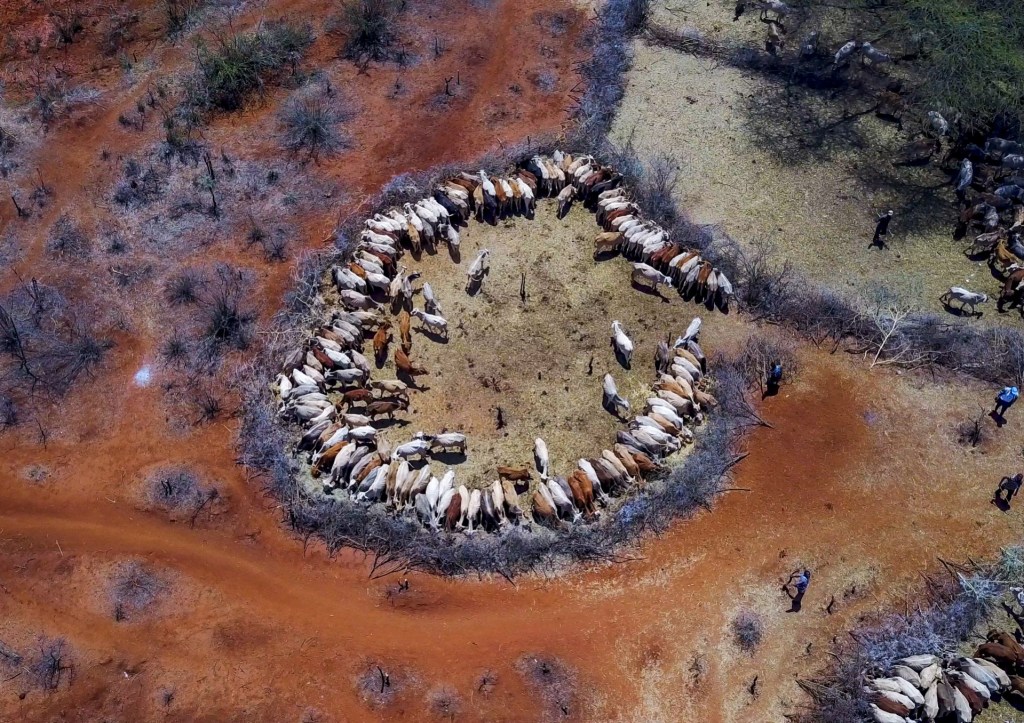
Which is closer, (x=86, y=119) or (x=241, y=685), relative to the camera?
(x=241, y=685)

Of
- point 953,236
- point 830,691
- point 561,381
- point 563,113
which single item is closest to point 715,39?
point 563,113

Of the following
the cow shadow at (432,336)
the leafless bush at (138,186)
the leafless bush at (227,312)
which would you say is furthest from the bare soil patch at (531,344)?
the leafless bush at (138,186)

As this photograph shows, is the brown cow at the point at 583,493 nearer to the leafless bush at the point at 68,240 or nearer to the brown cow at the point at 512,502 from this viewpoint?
the brown cow at the point at 512,502

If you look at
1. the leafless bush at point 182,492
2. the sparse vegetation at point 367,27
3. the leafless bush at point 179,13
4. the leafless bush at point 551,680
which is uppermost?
the sparse vegetation at point 367,27

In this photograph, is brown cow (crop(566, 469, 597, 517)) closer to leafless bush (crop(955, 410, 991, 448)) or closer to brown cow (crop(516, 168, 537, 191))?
leafless bush (crop(955, 410, 991, 448))

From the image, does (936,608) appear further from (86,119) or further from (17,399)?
(86,119)

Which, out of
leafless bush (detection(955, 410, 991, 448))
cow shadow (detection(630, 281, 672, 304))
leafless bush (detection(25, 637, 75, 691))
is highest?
cow shadow (detection(630, 281, 672, 304))

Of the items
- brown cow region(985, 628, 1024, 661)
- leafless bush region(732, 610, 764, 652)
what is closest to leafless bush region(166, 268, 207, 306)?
leafless bush region(732, 610, 764, 652)
